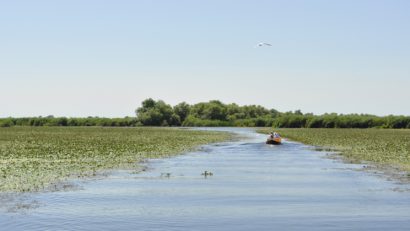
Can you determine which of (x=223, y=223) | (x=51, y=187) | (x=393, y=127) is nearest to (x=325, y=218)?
(x=223, y=223)

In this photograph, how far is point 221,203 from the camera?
25.7m

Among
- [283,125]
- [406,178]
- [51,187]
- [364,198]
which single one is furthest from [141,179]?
[283,125]

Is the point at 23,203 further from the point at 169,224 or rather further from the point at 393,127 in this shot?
the point at 393,127

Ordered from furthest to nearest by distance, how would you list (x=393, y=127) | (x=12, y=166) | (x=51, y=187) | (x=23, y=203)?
1. (x=393, y=127)
2. (x=12, y=166)
3. (x=51, y=187)
4. (x=23, y=203)

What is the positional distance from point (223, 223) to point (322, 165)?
2501 centimetres

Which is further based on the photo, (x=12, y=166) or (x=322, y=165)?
(x=322, y=165)

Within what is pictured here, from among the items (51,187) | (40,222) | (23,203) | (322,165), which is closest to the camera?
(40,222)

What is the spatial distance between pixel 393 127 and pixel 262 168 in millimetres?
143461

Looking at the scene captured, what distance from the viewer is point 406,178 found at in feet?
115

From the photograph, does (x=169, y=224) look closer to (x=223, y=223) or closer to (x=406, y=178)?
(x=223, y=223)

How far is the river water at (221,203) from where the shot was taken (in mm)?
21031

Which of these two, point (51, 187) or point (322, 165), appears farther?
point (322, 165)

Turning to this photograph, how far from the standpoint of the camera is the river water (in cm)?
2103

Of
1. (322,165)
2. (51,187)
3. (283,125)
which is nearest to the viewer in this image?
(51,187)
